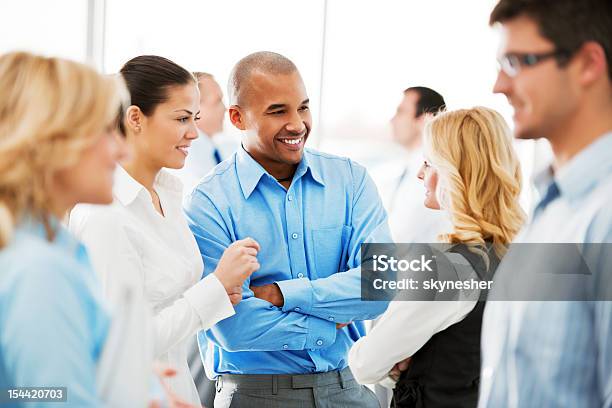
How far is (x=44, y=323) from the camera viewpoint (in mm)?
904

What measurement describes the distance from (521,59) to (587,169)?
201mm

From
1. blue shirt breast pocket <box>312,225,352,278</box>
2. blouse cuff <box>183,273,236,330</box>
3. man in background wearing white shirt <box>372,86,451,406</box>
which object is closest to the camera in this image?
blouse cuff <box>183,273,236,330</box>

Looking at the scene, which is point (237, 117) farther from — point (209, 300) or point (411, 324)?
point (411, 324)

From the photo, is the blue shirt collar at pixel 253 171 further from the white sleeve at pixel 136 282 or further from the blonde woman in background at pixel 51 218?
the blonde woman in background at pixel 51 218

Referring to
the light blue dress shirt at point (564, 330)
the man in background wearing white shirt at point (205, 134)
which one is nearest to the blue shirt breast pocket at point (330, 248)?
the light blue dress shirt at point (564, 330)

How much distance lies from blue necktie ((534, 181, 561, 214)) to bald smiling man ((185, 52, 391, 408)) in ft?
2.56

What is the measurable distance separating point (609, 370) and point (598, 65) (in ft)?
1.49

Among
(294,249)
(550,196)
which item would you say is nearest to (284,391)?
(294,249)

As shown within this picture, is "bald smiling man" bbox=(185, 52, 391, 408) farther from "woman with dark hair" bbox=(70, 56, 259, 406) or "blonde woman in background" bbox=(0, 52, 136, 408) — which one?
"blonde woman in background" bbox=(0, 52, 136, 408)

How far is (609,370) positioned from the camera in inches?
43.5

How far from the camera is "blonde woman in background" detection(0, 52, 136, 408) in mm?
906

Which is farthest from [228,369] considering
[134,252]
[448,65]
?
[448,65]

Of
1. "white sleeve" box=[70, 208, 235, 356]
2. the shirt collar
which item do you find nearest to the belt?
"white sleeve" box=[70, 208, 235, 356]

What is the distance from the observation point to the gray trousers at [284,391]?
6.59ft
